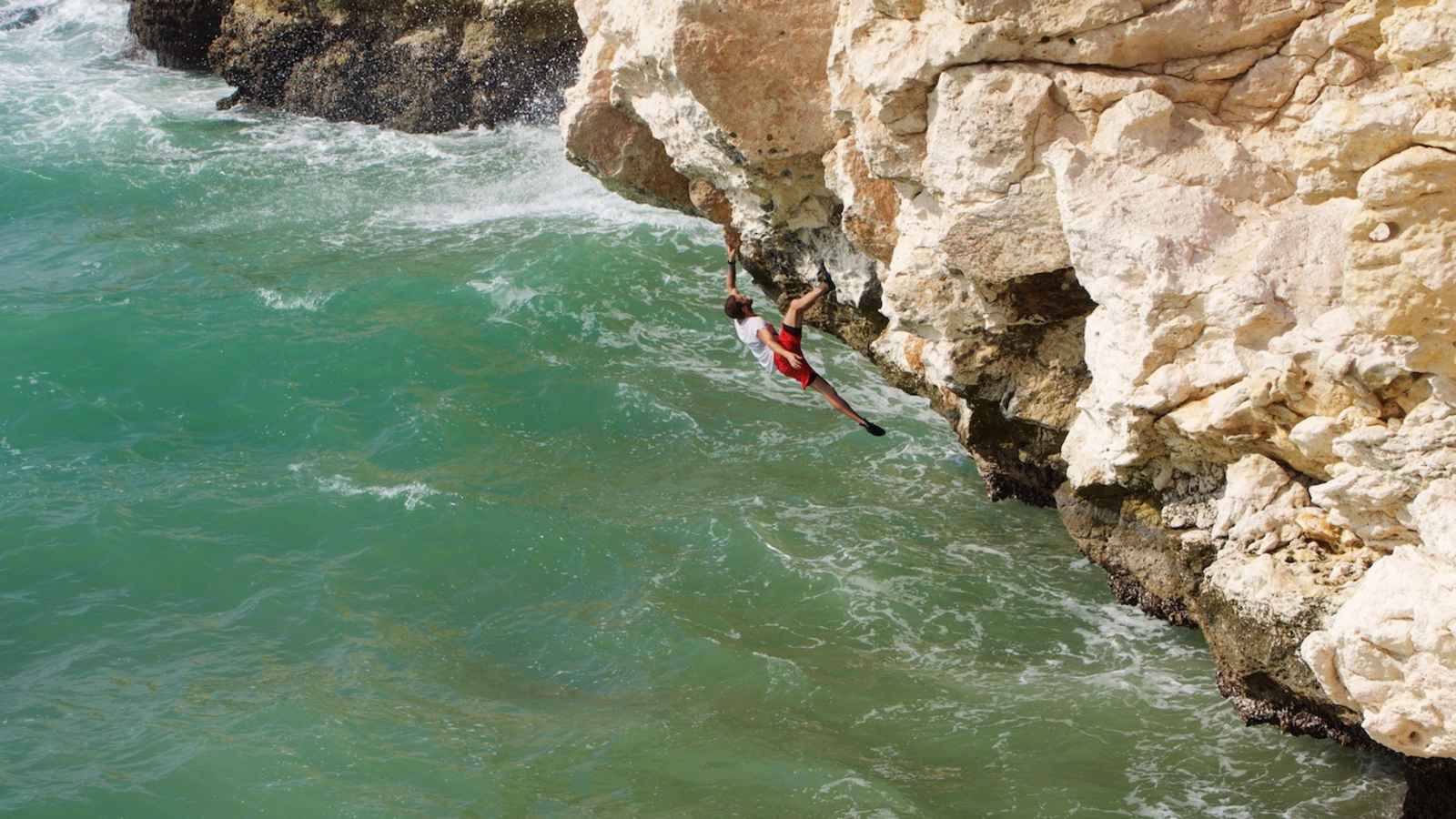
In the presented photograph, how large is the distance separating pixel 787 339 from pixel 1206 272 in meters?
4.15

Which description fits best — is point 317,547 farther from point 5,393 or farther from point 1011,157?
point 1011,157

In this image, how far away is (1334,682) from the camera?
7.33m

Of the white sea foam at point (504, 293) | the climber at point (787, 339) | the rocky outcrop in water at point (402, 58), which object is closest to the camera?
the climber at point (787, 339)

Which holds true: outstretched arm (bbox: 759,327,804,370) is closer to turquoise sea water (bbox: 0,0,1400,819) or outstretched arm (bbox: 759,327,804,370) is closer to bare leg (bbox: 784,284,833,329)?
bare leg (bbox: 784,284,833,329)

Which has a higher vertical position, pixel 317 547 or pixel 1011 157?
pixel 1011 157

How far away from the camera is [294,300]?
17141 millimetres

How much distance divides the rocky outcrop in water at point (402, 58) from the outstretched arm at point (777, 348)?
12.8m

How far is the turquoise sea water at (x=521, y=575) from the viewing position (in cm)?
930

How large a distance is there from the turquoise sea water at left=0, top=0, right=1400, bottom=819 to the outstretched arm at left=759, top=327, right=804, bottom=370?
163 centimetres

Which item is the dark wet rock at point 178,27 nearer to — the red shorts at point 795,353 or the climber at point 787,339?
the climber at point 787,339

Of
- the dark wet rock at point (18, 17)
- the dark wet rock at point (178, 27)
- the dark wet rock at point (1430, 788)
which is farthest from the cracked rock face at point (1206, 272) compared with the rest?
the dark wet rock at point (18, 17)

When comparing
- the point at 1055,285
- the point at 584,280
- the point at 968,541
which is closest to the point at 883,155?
the point at 1055,285

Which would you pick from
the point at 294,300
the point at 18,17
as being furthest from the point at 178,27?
the point at 294,300

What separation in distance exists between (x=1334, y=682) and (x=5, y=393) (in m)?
13.5
